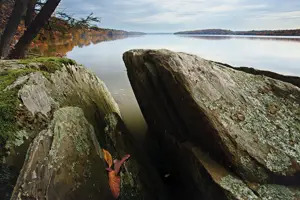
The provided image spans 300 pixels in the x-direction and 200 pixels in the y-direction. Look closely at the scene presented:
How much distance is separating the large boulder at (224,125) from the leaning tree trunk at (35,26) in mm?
3811

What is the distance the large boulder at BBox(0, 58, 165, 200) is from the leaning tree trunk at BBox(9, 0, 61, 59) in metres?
3.20

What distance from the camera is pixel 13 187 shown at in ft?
11.3

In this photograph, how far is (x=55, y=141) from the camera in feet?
12.5

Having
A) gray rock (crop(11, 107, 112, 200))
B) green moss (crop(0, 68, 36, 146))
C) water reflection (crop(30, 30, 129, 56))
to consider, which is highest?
green moss (crop(0, 68, 36, 146))

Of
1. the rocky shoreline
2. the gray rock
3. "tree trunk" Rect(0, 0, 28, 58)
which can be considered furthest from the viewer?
"tree trunk" Rect(0, 0, 28, 58)

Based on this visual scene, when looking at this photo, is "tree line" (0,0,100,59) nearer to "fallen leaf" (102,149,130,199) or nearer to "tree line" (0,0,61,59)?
"tree line" (0,0,61,59)

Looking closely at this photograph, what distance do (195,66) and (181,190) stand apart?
2.11 m

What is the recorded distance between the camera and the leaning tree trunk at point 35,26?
26.3 ft

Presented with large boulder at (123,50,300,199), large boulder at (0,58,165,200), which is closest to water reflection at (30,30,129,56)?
large boulder at (0,58,165,200)

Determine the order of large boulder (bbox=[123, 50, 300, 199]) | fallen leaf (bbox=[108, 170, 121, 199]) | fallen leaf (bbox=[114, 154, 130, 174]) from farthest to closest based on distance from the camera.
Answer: fallen leaf (bbox=[114, 154, 130, 174])
fallen leaf (bbox=[108, 170, 121, 199])
large boulder (bbox=[123, 50, 300, 199])

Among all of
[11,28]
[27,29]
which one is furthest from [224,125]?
[11,28]

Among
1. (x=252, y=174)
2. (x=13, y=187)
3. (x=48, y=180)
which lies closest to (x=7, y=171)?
(x=13, y=187)

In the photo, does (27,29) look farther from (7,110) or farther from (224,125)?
(224,125)

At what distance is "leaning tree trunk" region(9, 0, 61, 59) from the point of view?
26.3 ft
